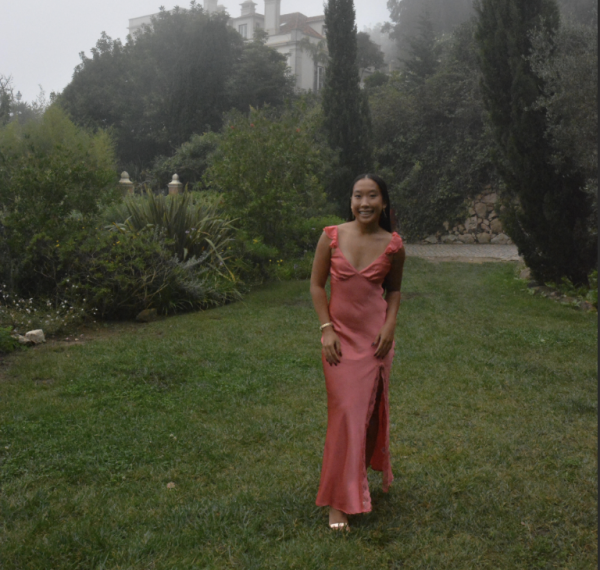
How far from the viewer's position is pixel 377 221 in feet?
10.5

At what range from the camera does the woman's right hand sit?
3094 mm

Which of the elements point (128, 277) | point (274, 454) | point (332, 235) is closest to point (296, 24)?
point (128, 277)

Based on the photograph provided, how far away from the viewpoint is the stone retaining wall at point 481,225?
19469mm

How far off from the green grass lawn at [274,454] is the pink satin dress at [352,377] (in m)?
0.22

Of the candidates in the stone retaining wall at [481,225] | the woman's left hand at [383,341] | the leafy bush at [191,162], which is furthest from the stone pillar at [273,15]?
the woman's left hand at [383,341]

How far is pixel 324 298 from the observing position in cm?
320

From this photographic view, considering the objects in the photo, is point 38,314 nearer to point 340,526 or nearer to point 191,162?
point 340,526

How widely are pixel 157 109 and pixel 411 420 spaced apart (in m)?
28.4

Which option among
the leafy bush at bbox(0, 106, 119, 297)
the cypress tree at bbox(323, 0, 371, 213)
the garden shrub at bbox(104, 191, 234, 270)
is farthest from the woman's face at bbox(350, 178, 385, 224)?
the cypress tree at bbox(323, 0, 371, 213)

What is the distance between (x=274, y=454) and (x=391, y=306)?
4.57 ft

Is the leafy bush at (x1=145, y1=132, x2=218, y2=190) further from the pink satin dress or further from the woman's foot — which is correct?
the woman's foot

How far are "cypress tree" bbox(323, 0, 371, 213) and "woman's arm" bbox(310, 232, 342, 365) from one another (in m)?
16.7

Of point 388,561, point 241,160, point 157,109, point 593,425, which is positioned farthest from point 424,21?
point 388,561

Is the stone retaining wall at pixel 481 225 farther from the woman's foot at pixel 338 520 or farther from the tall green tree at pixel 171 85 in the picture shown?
the woman's foot at pixel 338 520
